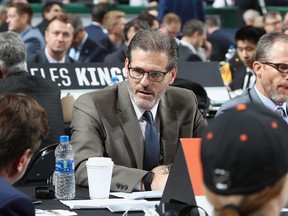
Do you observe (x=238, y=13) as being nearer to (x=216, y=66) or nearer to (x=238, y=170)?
(x=216, y=66)

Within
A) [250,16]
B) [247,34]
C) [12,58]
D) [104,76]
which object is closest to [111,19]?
[250,16]

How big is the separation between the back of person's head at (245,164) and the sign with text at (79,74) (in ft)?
18.8

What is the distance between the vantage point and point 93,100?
467cm

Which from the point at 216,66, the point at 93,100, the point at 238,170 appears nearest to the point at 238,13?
the point at 216,66

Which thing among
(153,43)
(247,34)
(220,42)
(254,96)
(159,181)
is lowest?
(220,42)

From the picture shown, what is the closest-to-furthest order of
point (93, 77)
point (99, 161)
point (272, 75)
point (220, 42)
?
point (99, 161)
point (272, 75)
point (93, 77)
point (220, 42)

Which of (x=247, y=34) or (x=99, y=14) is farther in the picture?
(x=99, y=14)

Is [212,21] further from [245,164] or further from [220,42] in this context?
[245,164]

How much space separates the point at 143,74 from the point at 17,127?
170 centimetres

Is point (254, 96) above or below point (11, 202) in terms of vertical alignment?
below

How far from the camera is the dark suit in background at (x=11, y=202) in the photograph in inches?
114

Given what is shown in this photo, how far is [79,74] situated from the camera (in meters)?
7.64

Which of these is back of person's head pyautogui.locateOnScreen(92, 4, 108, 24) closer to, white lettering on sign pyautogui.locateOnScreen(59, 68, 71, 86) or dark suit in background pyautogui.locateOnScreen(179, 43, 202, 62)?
dark suit in background pyautogui.locateOnScreen(179, 43, 202, 62)

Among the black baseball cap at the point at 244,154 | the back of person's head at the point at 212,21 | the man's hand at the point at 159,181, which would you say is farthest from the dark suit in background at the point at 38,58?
the black baseball cap at the point at 244,154
